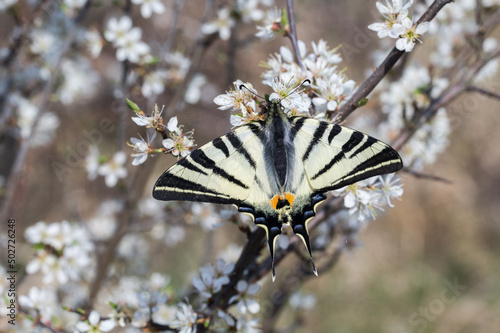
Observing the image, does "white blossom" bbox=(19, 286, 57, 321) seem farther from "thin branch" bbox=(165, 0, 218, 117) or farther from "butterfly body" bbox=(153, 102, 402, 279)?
"thin branch" bbox=(165, 0, 218, 117)

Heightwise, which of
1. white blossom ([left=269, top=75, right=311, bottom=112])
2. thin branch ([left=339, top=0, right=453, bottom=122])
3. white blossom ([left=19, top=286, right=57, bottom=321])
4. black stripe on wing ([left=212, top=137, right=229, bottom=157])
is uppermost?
thin branch ([left=339, top=0, right=453, bottom=122])

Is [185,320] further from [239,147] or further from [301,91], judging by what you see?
[301,91]

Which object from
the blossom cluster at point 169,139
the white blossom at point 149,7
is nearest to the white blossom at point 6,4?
the white blossom at point 149,7

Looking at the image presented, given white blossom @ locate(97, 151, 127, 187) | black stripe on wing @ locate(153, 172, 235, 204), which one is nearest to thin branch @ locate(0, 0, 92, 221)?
white blossom @ locate(97, 151, 127, 187)

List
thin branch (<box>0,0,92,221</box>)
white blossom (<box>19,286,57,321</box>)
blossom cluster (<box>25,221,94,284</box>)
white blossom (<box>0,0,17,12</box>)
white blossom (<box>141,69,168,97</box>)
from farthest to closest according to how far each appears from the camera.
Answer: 1. white blossom (<box>141,69,168,97</box>)
2. white blossom (<box>0,0,17,12</box>)
3. thin branch (<box>0,0,92,221</box>)
4. blossom cluster (<box>25,221,94,284</box>)
5. white blossom (<box>19,286,57,321</box>)

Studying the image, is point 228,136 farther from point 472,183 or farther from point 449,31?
point 472,183

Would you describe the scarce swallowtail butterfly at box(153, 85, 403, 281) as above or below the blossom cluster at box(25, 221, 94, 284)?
above

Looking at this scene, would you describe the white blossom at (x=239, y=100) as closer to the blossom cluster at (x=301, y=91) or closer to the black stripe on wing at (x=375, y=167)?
the blossom cluster at (x=301, y=91)

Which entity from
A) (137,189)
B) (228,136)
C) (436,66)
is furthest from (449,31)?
(137,189)
